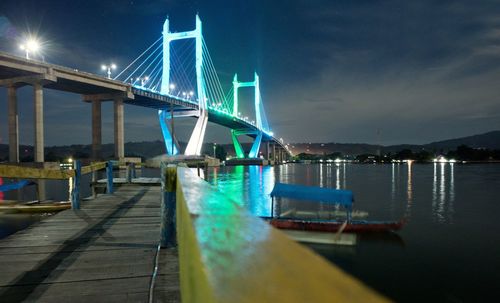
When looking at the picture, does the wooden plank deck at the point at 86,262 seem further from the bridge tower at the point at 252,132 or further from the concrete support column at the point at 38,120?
the bridge tower at the point at 252,132

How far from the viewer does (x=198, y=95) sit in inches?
2854

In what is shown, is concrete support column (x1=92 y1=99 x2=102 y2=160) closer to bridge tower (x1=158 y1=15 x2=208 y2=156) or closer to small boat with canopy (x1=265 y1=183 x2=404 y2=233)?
bridge tower (x1=158 y1=15 x2=208 y2=156)

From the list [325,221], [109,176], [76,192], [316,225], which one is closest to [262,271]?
[76,192]

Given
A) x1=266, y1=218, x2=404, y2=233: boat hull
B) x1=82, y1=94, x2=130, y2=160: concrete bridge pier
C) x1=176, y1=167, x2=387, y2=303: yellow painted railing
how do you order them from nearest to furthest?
x1=176, y1=167, x2=387, y2=303: yellow painted railing → x1=266, y1=218, x2=404, y2=233: boat hull → x1=82, y1=94, x2=130, y2=160: concrete bridge pier

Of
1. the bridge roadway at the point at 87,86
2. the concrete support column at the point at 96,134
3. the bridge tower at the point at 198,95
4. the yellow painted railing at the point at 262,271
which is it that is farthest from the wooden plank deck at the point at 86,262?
the concrete support column at the point at 96,134

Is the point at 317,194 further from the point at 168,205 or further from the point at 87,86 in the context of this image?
the point at 87,86

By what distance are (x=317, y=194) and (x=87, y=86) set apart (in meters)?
52.0

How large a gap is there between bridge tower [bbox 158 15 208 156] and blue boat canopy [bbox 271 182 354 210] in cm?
4876

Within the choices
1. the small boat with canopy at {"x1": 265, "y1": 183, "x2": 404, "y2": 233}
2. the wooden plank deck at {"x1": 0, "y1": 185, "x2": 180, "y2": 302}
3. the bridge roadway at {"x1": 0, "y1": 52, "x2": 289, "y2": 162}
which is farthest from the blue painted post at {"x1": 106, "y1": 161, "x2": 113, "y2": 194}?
the bridge roadway at {"x1": 0, "y1": 52, "x2": 289, "y2": 162}

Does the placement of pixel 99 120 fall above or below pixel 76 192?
above

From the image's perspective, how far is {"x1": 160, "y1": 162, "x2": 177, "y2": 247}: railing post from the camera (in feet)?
15.4

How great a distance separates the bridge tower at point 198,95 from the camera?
6769 cm

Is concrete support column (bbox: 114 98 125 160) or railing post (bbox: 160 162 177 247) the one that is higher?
concrete support column (bbox: 114 98 125 160)

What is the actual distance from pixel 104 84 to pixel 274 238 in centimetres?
6458
